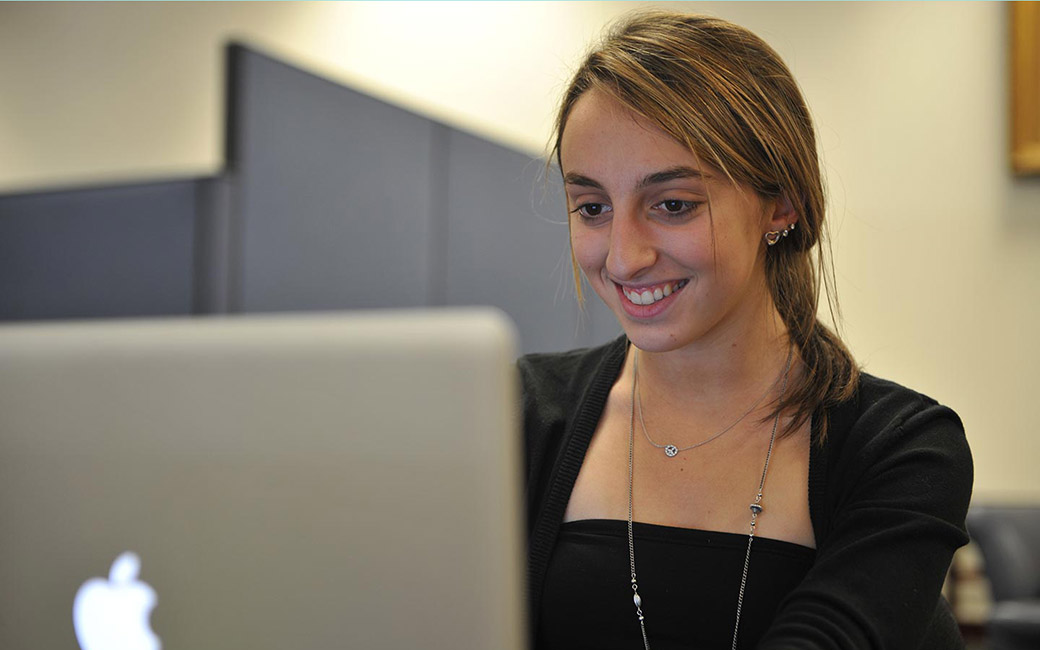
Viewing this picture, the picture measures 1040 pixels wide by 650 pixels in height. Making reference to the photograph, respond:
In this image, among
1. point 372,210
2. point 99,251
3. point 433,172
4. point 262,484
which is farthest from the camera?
point 433,172

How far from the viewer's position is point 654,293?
3.60 feet

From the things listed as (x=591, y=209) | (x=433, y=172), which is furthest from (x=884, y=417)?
(x=433, y=172)

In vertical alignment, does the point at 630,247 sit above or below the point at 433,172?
below

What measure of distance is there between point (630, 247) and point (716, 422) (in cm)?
28

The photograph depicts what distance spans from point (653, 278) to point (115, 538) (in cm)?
65

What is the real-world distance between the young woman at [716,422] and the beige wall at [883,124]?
208 cm

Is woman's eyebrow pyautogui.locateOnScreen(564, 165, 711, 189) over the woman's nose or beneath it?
over

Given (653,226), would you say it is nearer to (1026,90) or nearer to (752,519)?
(752,519)

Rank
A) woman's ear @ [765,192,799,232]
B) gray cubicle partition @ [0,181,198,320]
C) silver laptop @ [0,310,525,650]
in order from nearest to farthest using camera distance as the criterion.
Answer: silver laptop @ [0,310,525,650]
woman's ear @ [765,192,799,232]
gray cubicle partition @ [0,181,198,320]

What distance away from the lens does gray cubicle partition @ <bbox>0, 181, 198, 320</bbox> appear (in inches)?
67.2

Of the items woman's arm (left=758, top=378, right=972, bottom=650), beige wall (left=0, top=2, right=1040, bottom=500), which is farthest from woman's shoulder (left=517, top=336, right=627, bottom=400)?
beige wall (left=0, top=2, right=1040, bottom=500)

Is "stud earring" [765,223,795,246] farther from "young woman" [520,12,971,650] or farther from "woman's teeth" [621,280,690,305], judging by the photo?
"woman's teeth" [621,280,690,305]

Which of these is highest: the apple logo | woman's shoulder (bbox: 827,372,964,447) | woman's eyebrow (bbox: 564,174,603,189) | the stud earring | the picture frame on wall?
the picture frame on wall

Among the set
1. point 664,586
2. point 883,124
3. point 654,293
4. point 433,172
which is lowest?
point 664,586
